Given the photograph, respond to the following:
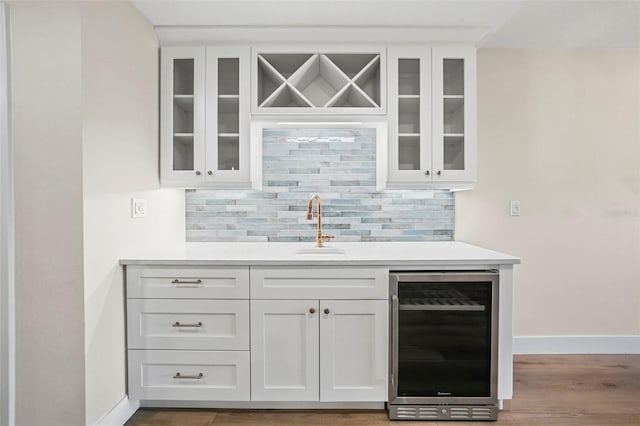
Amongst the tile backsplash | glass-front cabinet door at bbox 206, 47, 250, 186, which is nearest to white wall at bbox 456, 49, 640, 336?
the tile backsplash

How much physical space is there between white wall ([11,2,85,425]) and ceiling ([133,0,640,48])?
675mm

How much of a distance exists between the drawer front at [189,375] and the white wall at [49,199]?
1.26 feet

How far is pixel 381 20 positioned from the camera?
232cm

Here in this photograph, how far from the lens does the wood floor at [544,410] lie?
6.68 feet

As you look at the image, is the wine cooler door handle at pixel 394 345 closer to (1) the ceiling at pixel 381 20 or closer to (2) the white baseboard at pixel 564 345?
(2) the white baseboard at pixel 564 345

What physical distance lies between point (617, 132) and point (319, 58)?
2300 millimetres

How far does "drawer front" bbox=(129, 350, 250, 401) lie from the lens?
2.06 meters

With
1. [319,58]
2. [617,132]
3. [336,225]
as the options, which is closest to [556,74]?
[617,132]

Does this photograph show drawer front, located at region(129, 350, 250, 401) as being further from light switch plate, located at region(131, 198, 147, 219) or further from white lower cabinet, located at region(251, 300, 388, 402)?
light switch plate, located at region(131, 198, 147, 219)

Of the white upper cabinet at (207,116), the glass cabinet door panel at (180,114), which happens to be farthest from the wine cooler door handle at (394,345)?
the glass cabinet door panel at (180,114)

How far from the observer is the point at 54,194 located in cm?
167

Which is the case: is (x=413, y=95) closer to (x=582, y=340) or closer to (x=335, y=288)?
(x=335, y=288)

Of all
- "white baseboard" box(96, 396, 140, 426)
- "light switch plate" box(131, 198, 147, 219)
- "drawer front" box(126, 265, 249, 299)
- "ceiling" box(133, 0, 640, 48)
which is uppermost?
"ceiling" box(133, 0, 640, 48)

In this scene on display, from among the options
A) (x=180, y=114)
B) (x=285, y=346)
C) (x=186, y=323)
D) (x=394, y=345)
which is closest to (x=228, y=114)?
(x=180, y=114)
